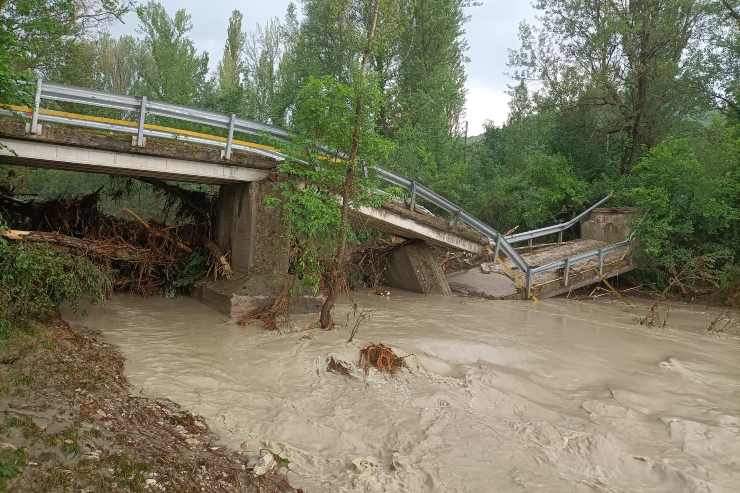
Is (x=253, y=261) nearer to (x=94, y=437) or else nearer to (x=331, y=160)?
(x=331, y=160)

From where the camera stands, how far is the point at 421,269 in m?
16.5

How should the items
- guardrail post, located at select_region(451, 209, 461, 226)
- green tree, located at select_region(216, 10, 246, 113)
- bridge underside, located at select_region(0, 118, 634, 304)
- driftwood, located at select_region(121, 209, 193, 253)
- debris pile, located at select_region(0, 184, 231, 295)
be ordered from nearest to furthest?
1. bridge underside, located at select_region(0, 118, 634, 304)
2. debris pile, located at select_region(0, 184, 231, 295)
3. driftwood, located at select_region(121, 209, 193, 253)
4. guardrail post, located at select_region(451, 209, 461, 226)
5. green tree, located at select_region(216, 10, 246, 113)

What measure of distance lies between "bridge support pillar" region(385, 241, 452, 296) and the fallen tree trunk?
22.0ft

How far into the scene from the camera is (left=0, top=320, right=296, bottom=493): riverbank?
12.8 ft

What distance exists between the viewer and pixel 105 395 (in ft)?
19.5

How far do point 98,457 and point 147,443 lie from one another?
0.61 metres

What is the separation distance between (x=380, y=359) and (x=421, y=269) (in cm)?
865

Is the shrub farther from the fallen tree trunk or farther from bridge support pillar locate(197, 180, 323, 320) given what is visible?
bridge support pillar locate(197, 180, 323, 320)

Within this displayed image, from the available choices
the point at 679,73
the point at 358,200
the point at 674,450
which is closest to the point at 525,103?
the point at 679,73

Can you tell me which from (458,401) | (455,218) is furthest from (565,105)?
(458,401)

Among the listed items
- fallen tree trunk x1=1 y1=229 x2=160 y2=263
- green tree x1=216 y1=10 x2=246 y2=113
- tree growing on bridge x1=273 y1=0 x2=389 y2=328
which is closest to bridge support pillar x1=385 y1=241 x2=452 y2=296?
tree growing on bridge x1=273 y1=0 x2=389 y2=328

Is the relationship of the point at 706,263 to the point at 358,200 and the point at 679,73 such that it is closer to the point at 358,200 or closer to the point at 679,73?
the point at 679,73

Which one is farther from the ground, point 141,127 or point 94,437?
point 141,127

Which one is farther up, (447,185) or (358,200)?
(447,185)
